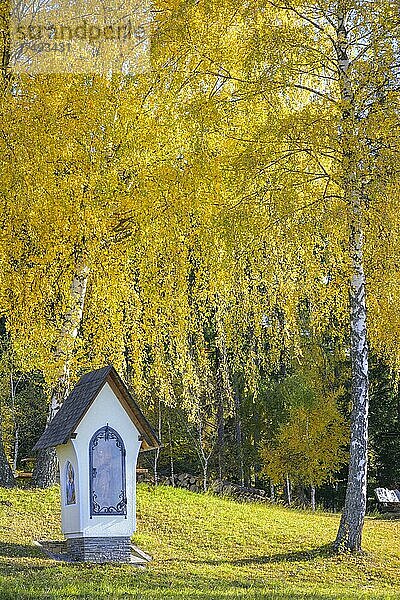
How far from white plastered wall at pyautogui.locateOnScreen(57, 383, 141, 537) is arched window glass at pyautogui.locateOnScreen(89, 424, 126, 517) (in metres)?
0.05

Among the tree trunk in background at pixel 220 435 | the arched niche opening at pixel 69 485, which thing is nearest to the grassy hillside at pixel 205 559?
the arched niche opening at pixel 69 485

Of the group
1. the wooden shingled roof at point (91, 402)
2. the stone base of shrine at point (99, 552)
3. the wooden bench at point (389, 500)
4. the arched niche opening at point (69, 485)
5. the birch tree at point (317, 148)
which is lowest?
the wooden bench at point (389, 500)

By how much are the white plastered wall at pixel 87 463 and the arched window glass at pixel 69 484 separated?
10cm

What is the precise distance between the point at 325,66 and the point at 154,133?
3.00m

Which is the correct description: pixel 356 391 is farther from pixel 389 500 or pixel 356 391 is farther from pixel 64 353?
pixel 389 500

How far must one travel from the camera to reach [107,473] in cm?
1002

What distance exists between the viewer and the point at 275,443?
78.4 feet

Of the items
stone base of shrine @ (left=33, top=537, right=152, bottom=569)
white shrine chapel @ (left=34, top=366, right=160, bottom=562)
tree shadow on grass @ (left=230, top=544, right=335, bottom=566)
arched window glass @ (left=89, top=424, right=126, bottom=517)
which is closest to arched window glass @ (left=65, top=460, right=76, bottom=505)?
white shrine chapel @ (left=34, top=366, right=160, bottom=562)

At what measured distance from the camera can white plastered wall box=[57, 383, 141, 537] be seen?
9.85 metres

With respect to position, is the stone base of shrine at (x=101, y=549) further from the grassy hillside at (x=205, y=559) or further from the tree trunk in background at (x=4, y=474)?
the tree trunk in background at (x=4, y=474)

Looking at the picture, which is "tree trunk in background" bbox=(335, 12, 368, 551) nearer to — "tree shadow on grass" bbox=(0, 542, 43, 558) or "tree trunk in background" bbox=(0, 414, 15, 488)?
"tree shadow on grass" bbox=(0, 542, 43, 558)

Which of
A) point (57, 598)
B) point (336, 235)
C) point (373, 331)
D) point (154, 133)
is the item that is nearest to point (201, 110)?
point (154, 133)

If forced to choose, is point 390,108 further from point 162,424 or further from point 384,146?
point 162,424

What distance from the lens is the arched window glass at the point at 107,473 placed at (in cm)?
995
